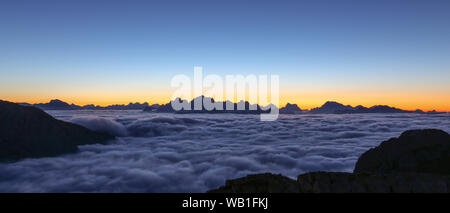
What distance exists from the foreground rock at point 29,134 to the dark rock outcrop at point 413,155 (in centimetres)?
1501

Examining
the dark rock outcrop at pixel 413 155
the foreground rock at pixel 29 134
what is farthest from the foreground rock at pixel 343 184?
the foreground rock at pixel 29 134

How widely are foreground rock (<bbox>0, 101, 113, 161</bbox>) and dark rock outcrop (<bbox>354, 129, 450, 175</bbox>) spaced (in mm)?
15007

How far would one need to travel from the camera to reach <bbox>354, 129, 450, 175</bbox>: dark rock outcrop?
5297 mm

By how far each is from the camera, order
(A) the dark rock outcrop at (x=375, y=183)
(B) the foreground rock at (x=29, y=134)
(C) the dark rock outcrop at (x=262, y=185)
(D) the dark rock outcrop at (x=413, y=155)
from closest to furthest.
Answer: (A) the dark rock outcrop at (x=375, y=183), (C) the dark rock outcrop at (x=262, y=185), (D) the dark rock outcrop at (x=413, y=155), (B) the foreground rock at (x=29, y=134)

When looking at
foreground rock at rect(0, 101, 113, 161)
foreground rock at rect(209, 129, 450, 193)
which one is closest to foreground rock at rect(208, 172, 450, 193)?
foreground rock at rect(209, 129, 450, 193)

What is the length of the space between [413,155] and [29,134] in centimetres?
1655

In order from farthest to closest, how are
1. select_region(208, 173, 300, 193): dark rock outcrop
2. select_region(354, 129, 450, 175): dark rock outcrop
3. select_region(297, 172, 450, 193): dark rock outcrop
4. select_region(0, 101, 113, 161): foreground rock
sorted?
select_region(0, 101, 113, 161): foreground rock, select_region(354, 129, 450, 175): dark rock outcrop, select_region(208, 173, 300, 193): dark rock outcrop, select_region(297, 172, 450, 193): dark rock outcrop

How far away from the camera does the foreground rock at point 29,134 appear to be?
34.9 ft

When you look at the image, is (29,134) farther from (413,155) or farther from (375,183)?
(413,155)

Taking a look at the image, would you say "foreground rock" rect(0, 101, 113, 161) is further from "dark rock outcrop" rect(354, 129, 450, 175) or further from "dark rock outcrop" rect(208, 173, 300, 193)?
"dark rock outcrop" rect(354, 129, 450, 175)

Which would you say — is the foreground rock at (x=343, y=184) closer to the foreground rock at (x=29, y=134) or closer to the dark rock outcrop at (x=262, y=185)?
the dark rock outcrop at (x=262, y=185)
